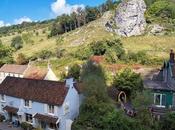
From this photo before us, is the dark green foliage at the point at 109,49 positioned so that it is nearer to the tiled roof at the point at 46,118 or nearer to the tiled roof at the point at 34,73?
the tiled roof at the point at 34,73

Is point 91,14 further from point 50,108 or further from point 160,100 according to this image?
point 50,108

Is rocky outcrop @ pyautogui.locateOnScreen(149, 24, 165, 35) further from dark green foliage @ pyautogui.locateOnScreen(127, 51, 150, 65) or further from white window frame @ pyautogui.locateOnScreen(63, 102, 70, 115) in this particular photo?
white window frame @ pyautogui.locateOnScreen(63, 102, 70, 115)

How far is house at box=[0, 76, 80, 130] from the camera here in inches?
1558

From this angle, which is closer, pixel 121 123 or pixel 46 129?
pixel 121 123

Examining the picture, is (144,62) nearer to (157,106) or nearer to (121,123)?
(157,106)

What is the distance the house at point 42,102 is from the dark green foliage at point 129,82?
9154mm

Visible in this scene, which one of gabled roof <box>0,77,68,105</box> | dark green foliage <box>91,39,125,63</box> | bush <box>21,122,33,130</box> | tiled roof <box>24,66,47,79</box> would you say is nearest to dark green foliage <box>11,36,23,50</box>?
dark green foliage <box>91,39,125,63</box>

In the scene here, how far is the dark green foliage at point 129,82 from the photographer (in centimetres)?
4622

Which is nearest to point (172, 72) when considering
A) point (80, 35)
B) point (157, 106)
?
point (157, 106)

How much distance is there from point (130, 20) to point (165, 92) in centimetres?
9917

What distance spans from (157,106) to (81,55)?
5918cm

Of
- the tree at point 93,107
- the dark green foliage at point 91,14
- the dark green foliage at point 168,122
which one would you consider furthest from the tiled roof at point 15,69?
the dark green foliage at point 91,14

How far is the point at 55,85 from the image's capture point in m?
42.0

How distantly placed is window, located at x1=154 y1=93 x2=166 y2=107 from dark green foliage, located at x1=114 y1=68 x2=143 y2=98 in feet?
16.7
